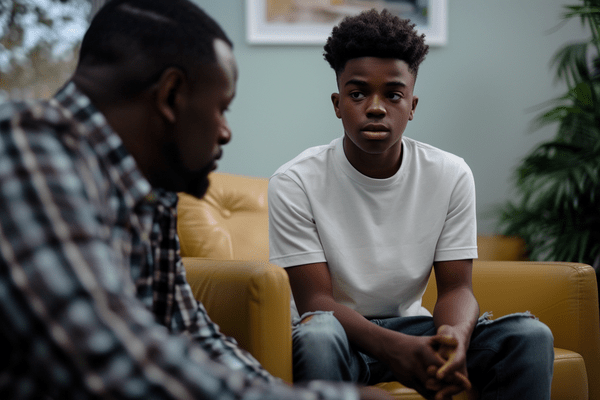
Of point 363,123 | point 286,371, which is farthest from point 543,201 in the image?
point 286,371

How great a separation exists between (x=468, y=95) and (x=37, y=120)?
7.32ft

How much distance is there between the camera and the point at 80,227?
1.38 ft

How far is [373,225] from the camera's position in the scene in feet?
4.12

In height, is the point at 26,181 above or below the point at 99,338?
above

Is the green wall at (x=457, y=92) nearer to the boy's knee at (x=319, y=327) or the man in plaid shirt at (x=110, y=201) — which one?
the boy's knee at (x=319, y=327)

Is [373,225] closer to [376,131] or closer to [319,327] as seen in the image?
[376,131]

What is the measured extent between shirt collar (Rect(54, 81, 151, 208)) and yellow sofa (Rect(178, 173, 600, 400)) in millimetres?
444

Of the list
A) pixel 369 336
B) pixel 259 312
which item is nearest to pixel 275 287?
pixel 259 312

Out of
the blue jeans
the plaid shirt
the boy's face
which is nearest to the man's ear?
the plaid shirt

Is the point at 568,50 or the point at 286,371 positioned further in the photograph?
the point at 568,50

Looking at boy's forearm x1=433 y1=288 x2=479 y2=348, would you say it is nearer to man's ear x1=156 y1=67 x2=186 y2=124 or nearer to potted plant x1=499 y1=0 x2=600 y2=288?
man's ear x1=156 y1=67 x2=186 y2=124

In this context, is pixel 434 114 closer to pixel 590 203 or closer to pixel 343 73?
pixel 590 203

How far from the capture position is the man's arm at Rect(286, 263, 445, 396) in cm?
96

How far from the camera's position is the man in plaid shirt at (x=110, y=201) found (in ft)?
1.30
